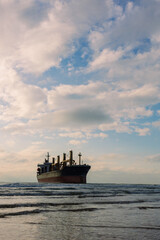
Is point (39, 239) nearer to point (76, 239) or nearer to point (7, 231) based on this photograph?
point (76, 239)

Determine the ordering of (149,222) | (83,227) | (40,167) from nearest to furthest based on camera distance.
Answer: (83,227) → (149,222) → (40,167)

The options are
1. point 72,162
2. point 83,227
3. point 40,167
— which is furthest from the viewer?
point 40,167

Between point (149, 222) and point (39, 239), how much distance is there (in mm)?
4361

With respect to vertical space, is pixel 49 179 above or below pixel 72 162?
below

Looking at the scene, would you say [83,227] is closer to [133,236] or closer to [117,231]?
[117,231]

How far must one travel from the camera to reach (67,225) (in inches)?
302

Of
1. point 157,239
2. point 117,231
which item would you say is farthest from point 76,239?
point 157,239

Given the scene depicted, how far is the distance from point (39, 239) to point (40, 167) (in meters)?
111

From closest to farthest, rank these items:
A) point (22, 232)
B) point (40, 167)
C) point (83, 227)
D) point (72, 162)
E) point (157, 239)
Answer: point (157, 239) → point (22, 232) → point (83, 227) → point (72, 162) → point (40, 167)

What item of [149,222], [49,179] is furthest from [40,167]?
[149,222]

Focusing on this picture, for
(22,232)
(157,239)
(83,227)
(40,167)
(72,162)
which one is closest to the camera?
(157,239)

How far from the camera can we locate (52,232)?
6633mm

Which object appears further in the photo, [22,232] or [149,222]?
[149,222]

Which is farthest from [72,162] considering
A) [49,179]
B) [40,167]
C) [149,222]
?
[149,222]
